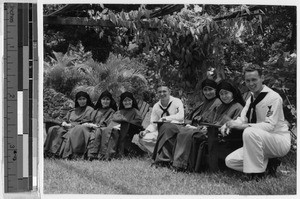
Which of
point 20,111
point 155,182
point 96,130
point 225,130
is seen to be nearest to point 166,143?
point 155,182

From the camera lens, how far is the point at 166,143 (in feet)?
20.2

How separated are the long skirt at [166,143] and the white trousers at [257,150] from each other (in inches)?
21.3

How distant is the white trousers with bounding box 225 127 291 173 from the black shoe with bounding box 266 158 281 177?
0.04 m

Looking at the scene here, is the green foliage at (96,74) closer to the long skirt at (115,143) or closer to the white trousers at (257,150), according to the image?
the long skirt at (115,143)

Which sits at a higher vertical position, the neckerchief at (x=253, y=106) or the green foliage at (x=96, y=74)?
the green foliage at (x=96, y=74)

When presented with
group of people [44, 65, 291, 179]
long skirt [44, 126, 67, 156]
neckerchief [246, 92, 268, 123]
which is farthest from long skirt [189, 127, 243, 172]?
long skirt [44, 126, 67, 156]

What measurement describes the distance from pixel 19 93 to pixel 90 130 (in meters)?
0.82

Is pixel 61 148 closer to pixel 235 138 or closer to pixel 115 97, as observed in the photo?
pixel 115 97

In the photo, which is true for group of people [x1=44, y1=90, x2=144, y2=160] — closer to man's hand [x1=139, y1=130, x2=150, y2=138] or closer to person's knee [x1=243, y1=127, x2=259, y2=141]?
man's hand [x1=139, y1=130, x2=150, y2=138]

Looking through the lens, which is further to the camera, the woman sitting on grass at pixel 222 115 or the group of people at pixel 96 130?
the group of people at pixel 96 130

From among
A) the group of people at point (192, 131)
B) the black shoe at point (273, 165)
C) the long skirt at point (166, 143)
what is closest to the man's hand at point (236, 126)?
the group of people at point (192, 131)

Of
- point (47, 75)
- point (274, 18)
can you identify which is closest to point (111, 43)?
point (47, 75)

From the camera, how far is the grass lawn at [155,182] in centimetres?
595

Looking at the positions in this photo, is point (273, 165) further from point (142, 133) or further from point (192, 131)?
point (142, 133)
